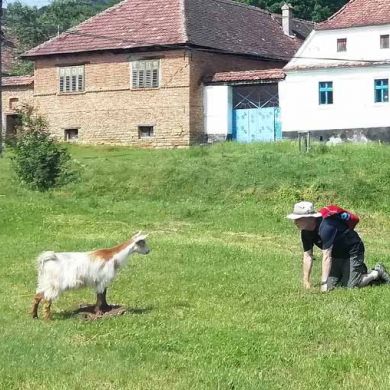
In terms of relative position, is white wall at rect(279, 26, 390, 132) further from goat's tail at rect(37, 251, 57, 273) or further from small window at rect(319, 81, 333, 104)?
goat's tail at rect(37, 251, 57, 273)

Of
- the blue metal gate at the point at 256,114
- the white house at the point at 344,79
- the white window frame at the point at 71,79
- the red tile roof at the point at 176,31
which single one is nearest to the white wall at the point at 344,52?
the white house at the point at 344,79

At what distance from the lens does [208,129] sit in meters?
42.6

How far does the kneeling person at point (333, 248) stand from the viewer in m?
12.2

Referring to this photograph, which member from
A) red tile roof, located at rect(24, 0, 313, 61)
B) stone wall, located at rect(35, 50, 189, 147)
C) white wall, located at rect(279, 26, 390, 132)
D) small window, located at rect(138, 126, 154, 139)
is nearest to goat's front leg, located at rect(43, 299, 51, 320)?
white wall, located at rect(279, 26, 390, 132)

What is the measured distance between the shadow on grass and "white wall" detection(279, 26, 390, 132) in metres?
28.9

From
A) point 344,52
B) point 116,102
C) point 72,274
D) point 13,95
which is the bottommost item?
point 72,274

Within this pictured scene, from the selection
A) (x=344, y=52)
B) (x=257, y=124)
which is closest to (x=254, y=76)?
(x=257, y=124)

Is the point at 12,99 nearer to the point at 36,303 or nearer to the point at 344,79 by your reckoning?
the point at 344,79

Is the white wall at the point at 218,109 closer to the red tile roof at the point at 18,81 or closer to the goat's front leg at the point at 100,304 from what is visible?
the red tile roof at the point at 18,81

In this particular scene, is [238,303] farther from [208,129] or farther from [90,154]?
[208,129]

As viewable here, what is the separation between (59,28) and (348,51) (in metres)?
32.1

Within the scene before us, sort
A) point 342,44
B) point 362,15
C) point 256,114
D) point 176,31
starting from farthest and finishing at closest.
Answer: point 176,31, point 256,114, point 362,15, point 342,44

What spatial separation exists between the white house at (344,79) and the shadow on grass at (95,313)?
28.7m

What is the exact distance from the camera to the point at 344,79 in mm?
39875
